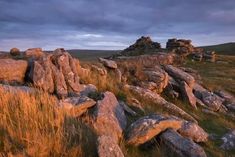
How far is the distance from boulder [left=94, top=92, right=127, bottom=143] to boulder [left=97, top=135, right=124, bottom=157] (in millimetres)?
1347

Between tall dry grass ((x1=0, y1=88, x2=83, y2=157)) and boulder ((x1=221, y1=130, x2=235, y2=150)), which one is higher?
tall dry grass ((x1=0, y1=88, x2=83, y2=157))

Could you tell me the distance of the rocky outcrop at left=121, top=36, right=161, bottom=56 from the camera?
59688 millimetres

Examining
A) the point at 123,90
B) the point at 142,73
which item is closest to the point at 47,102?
the point at 123,90

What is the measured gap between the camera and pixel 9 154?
737 cm

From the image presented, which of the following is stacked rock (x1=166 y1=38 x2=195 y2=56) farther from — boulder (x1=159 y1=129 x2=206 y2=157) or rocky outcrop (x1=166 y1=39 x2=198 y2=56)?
boulder (x1=159 y1=129 x2=206 y2=157)

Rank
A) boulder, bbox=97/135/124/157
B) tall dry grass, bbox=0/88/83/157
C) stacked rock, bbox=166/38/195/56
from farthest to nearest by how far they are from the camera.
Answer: stacked rock, bbox=166/38/195/56, tall dry grass, bbox=0/88/83/157, boulder, bbox=97/135/124/157

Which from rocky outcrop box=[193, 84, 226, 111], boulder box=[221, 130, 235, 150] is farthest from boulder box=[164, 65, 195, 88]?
boulder box=[221, 130, 235, 150]

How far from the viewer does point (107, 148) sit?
795 cm

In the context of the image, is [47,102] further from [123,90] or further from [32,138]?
[123,90]

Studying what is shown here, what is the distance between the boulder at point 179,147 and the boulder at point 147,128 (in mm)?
285

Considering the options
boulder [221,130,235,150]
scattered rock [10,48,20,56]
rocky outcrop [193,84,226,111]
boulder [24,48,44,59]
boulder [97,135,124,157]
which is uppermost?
boulder [24,48,44,59]

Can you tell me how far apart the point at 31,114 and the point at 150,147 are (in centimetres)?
319

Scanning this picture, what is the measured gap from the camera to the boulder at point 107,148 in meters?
7.84

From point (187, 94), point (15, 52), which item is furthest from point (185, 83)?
point (15, 52)
